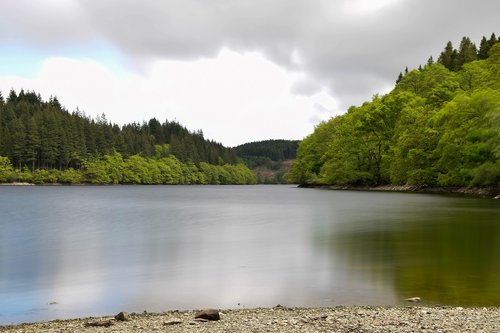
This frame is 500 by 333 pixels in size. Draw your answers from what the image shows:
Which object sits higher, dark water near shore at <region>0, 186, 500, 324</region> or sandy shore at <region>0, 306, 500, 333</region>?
sandy shore at <region>0, 306, 500, 333</region>

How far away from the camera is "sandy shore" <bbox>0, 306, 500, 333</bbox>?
9.66 metres

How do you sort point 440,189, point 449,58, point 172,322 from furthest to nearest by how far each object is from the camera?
point 449,58
point 440,189
point 172,322

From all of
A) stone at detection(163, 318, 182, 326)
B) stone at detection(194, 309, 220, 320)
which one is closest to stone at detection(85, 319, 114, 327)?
stone at detection(163, 318, 182, 326)

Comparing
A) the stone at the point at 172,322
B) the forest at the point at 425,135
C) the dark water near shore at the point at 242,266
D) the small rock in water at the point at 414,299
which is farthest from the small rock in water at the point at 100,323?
the forest at the point at 425,135

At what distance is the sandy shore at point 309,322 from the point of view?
31.7 ft

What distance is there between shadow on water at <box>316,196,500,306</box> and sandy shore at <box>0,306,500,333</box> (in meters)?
2.21

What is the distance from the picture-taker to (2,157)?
164 m

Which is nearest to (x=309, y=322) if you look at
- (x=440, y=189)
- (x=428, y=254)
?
(x=428, y=254)

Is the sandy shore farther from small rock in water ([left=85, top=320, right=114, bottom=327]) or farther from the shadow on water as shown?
the shadow on water

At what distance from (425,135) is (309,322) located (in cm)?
8432

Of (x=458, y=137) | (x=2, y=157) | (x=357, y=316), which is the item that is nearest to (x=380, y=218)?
(x=357, y=316)

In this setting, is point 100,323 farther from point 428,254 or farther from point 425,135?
point 425,135

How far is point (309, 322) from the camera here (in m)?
10.2

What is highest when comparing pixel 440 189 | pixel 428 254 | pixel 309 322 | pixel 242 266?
pixel 440 189
